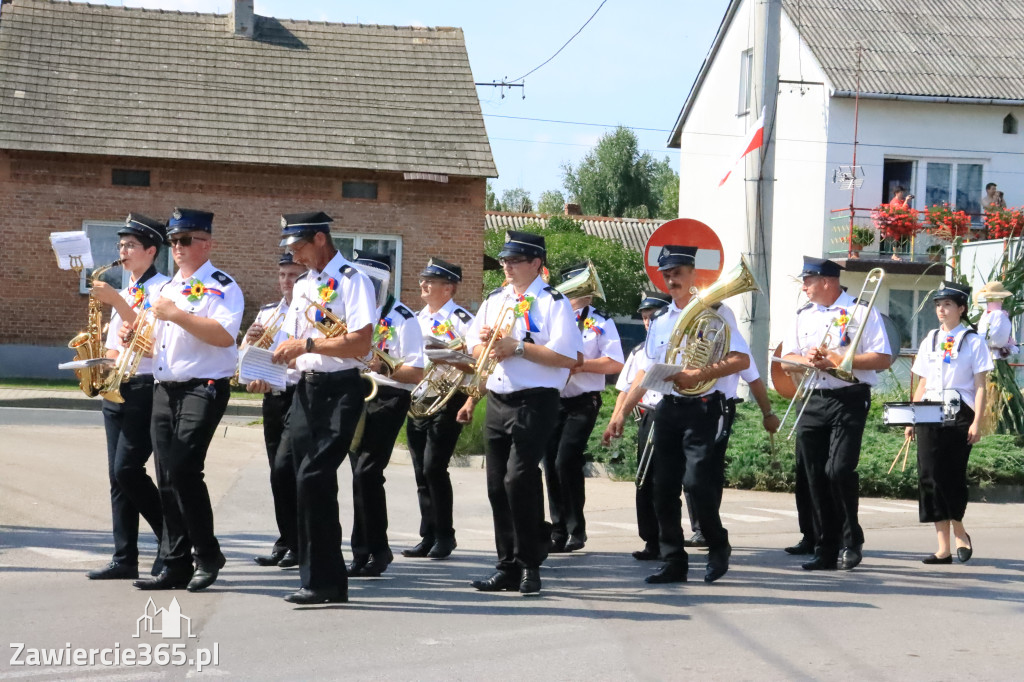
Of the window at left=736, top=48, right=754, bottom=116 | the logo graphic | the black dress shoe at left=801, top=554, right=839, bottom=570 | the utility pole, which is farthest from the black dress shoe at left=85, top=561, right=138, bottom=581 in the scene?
the window at left=736, top=48, right=754, bottom=116

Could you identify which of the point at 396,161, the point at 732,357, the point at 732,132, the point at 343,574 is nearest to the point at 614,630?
the point at 343,574

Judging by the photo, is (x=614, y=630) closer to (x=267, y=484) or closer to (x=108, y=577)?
(x=108, y=577)

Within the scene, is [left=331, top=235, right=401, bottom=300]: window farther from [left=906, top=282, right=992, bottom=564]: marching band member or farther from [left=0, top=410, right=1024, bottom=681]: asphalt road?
[left=906, top=282, right=992, bottom=564]: marching band member

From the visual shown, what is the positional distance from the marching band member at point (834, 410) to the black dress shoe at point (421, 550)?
2.63m

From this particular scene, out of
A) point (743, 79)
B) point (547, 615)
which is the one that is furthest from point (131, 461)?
point (743, 79)

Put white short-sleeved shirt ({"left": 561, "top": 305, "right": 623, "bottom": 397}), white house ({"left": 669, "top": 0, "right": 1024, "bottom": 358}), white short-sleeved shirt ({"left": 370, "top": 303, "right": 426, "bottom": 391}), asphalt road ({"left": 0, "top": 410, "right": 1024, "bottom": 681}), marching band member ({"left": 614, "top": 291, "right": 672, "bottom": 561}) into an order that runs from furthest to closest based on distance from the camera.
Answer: white house ({"left": 669, "top": 0, "right": 1024, "bottom": 358})
white short-sleeved shirt ({"left": 561, "top": 305, "right": 623, "bottom": 397})
marching band member ({"left": 614, "top": 291, "right": 672, "bottom": 561})
white short-sleeved shirt ({"left": 370, "top": 303, "right": 426, "bottom": 391})
asphalt road ({"left": 0, "top": 410, "right": 1024, "bottom": 681})

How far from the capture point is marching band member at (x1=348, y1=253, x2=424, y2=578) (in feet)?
27.5

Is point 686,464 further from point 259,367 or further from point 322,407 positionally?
point 259,367

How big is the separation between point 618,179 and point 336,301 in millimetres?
67680

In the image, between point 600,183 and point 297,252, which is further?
point 600,183

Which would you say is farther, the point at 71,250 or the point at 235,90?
the point at 235,90

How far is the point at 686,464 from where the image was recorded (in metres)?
8.36

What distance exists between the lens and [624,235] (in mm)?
54781

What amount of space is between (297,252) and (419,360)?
5.26 feet
